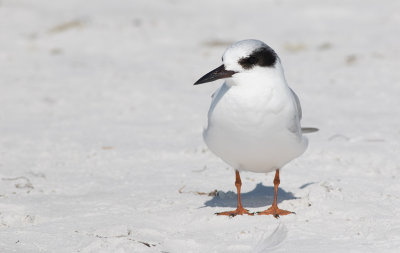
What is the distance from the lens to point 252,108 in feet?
17.0

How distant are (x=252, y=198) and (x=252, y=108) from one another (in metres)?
1.30

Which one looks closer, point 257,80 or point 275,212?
point 257,80

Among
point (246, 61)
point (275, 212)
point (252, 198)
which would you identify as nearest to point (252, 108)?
point (246, 61)

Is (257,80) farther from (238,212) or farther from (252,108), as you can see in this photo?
(238,212)

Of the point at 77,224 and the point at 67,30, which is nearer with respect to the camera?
the point at 77,224

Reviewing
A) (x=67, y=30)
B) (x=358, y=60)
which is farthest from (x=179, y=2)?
(x=358, y=60)

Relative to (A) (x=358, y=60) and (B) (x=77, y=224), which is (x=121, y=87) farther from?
(B) (x=77, y=224)

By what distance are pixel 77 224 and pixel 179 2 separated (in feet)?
33.1

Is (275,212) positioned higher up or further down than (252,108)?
further down

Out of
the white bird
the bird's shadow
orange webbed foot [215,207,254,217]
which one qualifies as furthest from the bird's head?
the bird's shadow

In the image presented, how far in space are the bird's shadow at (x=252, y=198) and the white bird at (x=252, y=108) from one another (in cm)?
68

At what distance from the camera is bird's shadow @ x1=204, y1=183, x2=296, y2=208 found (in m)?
6.07

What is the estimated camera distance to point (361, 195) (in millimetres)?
6137

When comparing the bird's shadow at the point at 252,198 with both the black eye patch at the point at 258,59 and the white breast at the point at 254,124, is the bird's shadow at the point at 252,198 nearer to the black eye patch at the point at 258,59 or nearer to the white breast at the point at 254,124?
the white breast at the point at 254,124
